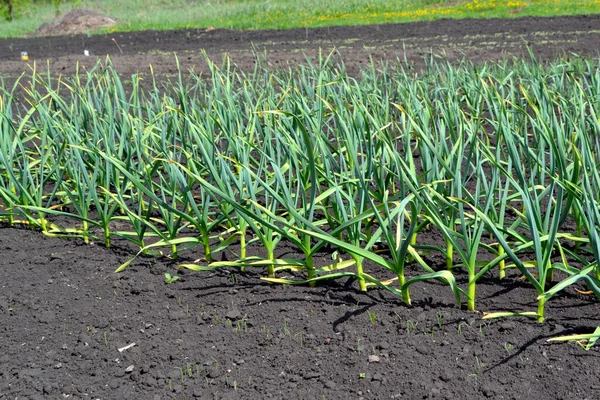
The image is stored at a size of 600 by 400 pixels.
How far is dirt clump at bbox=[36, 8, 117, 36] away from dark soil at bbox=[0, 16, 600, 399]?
15.0 metres

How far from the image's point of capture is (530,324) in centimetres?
204

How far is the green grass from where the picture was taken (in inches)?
514

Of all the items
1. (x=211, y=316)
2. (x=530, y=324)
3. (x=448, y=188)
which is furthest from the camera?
(x=448, y=188)

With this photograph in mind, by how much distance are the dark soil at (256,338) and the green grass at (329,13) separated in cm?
1107

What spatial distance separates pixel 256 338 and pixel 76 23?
643 inches

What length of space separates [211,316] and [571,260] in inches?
49.9

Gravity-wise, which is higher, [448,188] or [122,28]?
[448,188]

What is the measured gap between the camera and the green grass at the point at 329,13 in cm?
1305

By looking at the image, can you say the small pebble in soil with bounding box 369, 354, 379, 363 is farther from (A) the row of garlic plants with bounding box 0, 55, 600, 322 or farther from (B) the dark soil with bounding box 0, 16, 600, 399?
(A) the row of garlic plants with bounding box 0, 55, 600, 322

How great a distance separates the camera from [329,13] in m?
15.1

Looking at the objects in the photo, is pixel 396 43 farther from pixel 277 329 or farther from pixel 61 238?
pixel 277 329

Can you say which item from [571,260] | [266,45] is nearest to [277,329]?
[571,260]

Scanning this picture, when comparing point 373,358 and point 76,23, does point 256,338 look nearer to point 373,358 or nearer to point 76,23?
point 373,358

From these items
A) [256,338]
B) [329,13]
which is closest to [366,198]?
[256,338]
